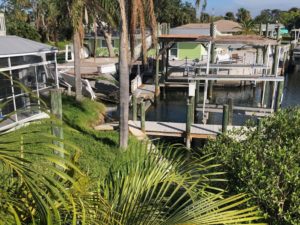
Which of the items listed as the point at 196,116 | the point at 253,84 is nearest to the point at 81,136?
the point at 196,116

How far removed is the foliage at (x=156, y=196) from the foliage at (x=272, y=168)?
3.56ft

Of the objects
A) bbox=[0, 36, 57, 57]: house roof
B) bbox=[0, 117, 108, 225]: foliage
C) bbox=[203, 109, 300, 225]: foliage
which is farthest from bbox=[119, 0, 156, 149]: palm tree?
bbox=[0, 117, 108, 225]: foliage

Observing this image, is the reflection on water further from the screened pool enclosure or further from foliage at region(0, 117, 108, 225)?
foliage at region(0, 117, 108, 225)

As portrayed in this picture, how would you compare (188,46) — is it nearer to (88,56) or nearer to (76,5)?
(88,56)

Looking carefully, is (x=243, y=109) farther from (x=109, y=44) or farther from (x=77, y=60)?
(x=109, y=44)

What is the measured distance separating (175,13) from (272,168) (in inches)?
2594

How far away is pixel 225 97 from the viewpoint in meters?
28.7

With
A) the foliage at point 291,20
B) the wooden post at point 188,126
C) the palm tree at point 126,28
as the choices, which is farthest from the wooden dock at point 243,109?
the foliage at point 291,20

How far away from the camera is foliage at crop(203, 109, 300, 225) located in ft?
15.6

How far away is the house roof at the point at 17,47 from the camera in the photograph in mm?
13532

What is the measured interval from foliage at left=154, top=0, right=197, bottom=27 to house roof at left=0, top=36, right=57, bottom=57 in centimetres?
4311

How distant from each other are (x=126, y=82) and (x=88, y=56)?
94.7 ft

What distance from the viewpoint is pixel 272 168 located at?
5.04 meters

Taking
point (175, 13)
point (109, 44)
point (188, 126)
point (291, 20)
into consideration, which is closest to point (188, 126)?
point (188, 126)
